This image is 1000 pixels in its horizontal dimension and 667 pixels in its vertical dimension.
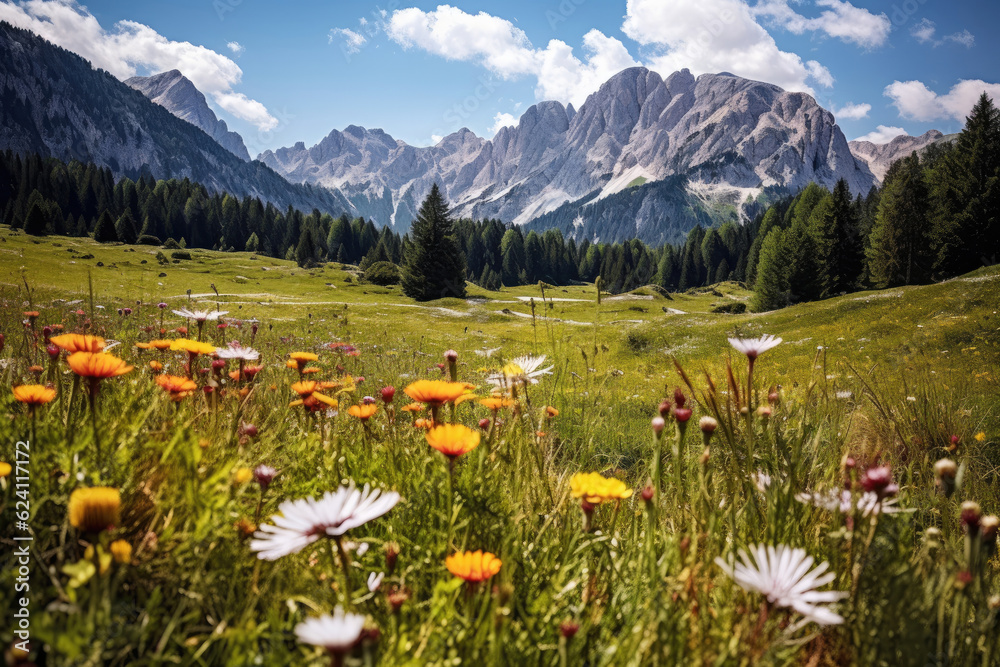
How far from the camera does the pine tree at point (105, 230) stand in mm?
71062

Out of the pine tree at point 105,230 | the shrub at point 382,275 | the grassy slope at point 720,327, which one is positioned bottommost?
the grassy slope at point 720,327

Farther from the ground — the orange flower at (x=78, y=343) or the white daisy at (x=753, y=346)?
the white daisy at (x=753, y=346)

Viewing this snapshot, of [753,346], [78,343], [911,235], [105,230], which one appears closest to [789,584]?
[753,346]

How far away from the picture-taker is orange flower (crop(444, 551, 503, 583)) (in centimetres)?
101

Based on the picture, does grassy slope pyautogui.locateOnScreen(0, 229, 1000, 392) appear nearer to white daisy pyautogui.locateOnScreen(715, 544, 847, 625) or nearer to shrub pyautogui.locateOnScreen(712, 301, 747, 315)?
white daisy pyautogui.locateOnScreen(715, 544, 847, 625)

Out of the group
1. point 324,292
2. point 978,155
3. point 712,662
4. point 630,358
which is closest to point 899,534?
point 712,662

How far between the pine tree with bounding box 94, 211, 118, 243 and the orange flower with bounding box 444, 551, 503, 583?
306 ft

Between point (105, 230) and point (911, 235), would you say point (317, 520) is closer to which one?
point (911, 235)

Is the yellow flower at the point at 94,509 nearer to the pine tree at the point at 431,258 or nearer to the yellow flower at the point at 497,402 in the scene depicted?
the yellow flower at the point at 497,402

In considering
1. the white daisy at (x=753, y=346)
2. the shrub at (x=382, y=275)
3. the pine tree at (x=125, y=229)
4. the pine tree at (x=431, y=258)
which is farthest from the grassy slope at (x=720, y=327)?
the pine tree at (x=125, y=229)

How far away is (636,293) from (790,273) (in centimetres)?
1720

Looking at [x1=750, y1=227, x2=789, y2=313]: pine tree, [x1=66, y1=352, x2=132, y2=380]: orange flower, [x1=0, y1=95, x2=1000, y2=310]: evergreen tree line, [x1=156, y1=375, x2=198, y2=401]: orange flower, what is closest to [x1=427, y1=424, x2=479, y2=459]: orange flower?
[x1=66, y1=352, x2=132, y2=380]: orange flower

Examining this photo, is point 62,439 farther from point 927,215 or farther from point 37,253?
point 37,253

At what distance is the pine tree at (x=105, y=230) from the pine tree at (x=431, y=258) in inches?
2111
